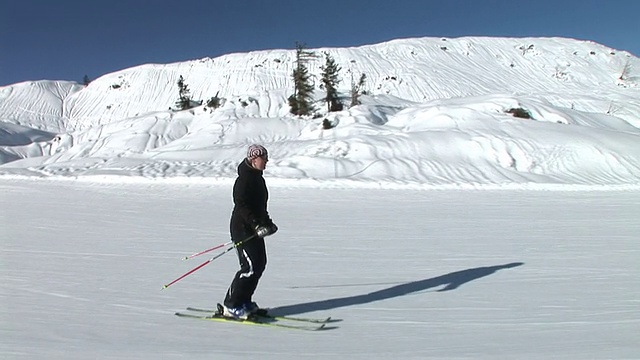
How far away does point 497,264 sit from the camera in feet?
24.6

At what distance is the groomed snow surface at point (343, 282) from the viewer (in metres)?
4.29

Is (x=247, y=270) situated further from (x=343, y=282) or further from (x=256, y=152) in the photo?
(x=343, y=282)

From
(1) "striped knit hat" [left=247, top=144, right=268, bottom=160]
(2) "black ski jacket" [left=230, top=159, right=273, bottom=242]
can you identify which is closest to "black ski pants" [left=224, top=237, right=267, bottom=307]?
(2) "black ski jacket" [left=230, top=159, right=273, bottom=242]

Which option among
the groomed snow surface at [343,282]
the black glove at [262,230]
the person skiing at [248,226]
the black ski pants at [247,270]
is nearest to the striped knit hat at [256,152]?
the person skiing at [248,226]

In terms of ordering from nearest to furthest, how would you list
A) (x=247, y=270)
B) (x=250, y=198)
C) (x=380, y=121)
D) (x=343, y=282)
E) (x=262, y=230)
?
(x=262, y=230) → (x=250, y=198) → (x=247, y=270) → (x=343, y=282) → (x=380, y=121)

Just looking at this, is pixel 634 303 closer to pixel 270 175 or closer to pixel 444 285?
pixel 444 285

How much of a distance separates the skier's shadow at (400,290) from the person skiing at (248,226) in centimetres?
56

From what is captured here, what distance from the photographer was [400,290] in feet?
20.2

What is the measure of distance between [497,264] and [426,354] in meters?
3.80

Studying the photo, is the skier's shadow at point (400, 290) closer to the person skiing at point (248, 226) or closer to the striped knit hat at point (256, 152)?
the person skiing at point (248, 226)

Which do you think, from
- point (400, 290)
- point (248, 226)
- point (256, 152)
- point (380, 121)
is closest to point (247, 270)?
point (248, 226)

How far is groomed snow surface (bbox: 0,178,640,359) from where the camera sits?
4.29 metres

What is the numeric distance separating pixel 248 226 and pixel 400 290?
2.35 meters

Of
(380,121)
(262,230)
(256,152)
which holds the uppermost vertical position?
(380,121)
